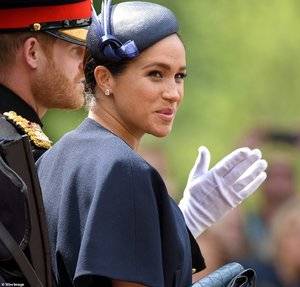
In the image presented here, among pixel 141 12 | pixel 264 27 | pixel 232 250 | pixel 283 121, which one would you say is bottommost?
pixel 232 250

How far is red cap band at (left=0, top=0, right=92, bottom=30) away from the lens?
4246 millimetres

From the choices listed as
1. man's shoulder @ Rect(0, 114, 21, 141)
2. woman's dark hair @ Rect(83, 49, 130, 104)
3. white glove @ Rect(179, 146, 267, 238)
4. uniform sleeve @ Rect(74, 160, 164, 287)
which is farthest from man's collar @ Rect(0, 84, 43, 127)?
uniform sleeve @ Rect(74, 160, 164, 287)

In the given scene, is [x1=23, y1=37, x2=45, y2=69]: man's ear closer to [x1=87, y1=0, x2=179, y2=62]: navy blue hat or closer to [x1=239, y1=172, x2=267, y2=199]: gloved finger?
[x1=87, y1=0, x2=179, y2=62]: navy blue hat

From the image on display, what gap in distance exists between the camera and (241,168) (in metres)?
4.32

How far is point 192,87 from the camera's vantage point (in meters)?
8.00

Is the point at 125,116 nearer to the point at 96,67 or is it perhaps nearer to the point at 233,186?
the point at 96,67

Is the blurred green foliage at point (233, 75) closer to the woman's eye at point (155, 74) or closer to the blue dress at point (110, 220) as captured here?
the woman's eye at point (155, 74)

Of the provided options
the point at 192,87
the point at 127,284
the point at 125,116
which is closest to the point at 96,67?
the point at 125,116

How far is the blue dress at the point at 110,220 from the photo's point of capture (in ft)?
11.7

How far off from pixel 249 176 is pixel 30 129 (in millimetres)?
659

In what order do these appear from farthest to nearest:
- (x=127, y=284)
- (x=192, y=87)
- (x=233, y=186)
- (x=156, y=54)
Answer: (x=192, y=87) < (x=233, y=186) < (x=156, y=54) < (x=127, y=284)

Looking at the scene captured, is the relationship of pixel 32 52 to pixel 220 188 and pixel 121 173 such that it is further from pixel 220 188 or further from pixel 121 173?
pixel 121 173

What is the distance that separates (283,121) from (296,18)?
1.91ft

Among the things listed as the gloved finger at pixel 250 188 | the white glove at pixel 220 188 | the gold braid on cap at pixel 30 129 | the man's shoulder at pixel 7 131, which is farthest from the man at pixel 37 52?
the gloved finger at pixel 250 188
